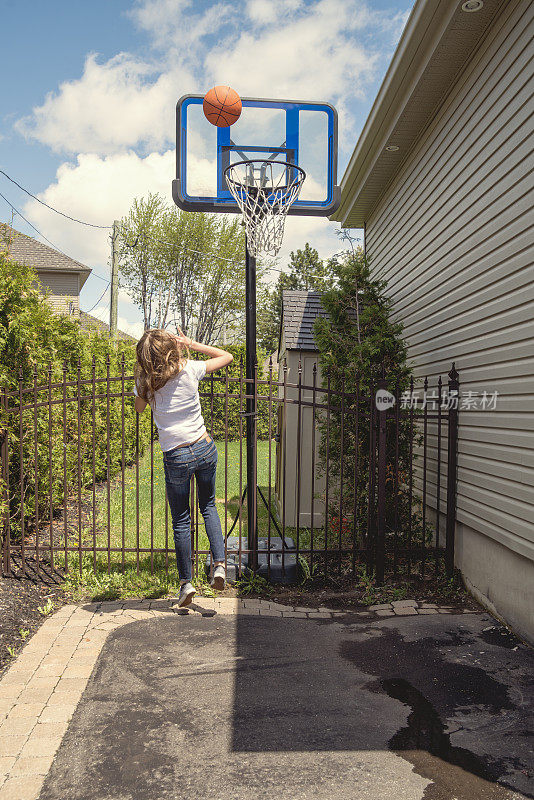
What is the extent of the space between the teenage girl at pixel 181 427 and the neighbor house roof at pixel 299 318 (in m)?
3.95

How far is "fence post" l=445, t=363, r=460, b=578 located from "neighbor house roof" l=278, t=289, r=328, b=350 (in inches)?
118

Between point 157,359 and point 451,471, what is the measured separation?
115 inches

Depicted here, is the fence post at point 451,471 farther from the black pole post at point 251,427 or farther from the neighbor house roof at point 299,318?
the neighbor house roof at point 299,318

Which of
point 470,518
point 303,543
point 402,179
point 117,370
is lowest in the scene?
point 303,543

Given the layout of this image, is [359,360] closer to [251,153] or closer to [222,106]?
[251,153]

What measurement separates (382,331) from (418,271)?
114 cm

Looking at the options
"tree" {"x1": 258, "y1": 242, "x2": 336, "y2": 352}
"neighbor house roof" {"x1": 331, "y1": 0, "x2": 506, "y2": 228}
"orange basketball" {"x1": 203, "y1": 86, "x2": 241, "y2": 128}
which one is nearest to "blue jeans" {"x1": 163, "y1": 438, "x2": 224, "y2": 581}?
"orange basketball" {"x1": 203, "y1": 86, "x2": 241, "y2": 128}

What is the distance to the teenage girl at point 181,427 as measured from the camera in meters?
4.06

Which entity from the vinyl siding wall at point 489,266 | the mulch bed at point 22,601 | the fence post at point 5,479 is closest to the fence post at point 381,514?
the vinyl siding wall at point 489,266

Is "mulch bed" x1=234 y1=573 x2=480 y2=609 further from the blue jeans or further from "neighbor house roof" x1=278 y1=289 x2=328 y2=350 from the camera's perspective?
"neighbor house roof" x1=278 y1=289 x2=328 y2=350

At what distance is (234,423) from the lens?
758 inches

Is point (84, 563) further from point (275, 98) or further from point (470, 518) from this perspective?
point (275, 98)

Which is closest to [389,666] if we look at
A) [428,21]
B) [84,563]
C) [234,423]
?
[84,563]

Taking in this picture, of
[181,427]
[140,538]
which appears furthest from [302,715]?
[140,538]
